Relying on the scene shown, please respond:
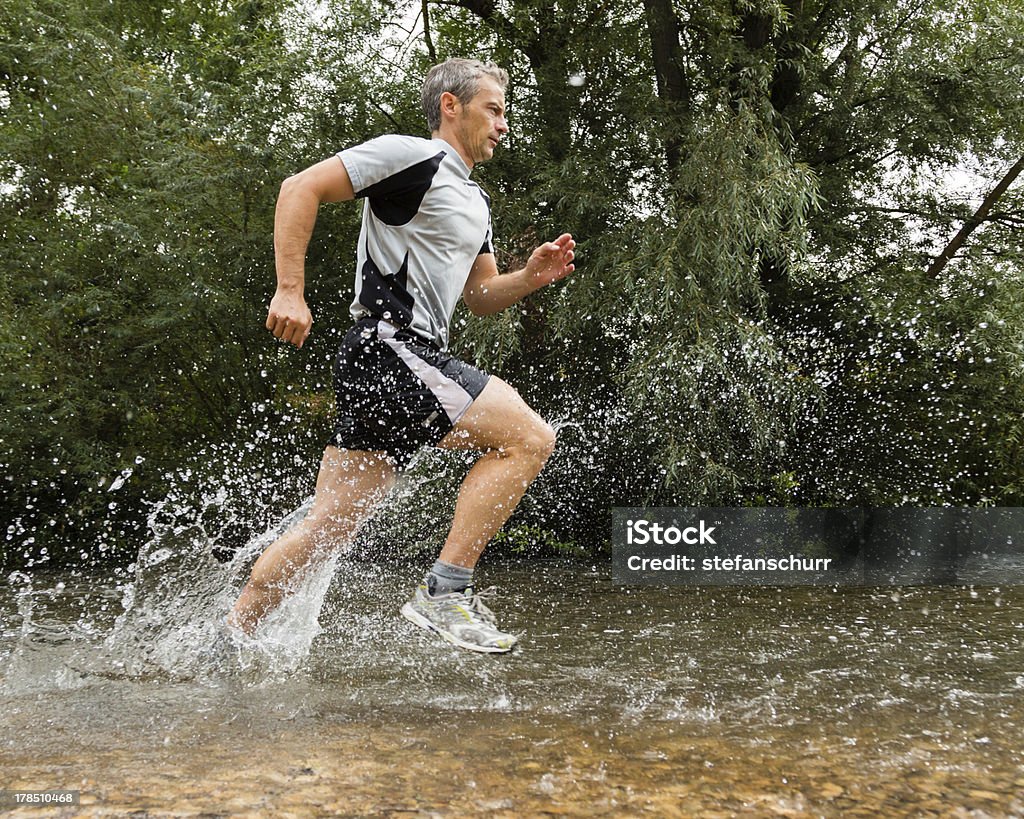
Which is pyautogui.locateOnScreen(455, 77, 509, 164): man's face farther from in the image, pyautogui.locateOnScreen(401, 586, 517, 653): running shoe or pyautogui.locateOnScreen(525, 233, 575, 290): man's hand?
pyautogui.locateOnScreen(401, 586, 517, 653): running shoe

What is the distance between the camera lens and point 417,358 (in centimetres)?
306

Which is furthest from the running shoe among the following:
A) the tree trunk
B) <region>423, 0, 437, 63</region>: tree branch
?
<region>423, 0, 437, 63</region>: tree branch

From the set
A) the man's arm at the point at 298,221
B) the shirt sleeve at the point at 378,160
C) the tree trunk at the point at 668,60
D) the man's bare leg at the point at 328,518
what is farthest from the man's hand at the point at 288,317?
the tree trunk at the point at 668,60

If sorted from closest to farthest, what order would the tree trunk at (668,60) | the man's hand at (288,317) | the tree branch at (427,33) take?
1. the man's hand at (288,317)
2. the tree trunk at (668,60)
3. the tree branch at (427,33)

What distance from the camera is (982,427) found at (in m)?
7.06

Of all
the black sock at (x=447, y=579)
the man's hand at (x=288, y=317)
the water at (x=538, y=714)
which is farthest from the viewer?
the black sock at (x=447, y=579)

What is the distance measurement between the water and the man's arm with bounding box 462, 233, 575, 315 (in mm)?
1204

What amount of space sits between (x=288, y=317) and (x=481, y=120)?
0.98 metres

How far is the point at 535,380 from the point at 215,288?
2.52m

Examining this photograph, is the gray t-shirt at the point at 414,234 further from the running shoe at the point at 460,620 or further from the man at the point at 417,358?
the running shoe at the point at 460,620

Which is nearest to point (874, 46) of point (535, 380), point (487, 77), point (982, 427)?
point (982, 427)

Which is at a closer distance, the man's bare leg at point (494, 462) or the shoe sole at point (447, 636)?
the shoe sole at point (447, 636)

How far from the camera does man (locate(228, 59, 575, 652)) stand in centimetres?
300

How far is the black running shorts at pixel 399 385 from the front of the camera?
119 inches
